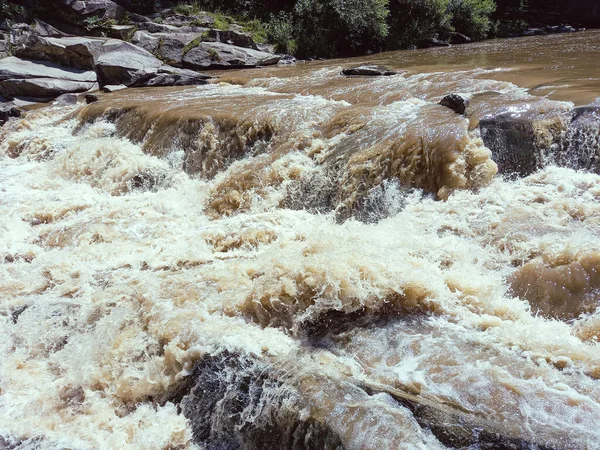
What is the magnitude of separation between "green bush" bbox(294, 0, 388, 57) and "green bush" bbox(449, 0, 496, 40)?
3909 mm

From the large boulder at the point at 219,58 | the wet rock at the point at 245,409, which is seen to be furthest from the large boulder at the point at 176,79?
the wet rock at the point at 245,409

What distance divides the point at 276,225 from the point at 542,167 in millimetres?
3019

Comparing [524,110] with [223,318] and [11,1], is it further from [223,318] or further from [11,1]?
[11,1]

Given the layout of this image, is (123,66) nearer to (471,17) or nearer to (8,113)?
(8,113)

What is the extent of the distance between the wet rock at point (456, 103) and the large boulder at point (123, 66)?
8.98 m

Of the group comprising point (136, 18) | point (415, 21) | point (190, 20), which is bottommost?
point (415, 21)

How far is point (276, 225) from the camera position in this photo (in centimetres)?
566

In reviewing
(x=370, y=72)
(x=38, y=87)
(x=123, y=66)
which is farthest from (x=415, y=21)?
(x=38, y=87)

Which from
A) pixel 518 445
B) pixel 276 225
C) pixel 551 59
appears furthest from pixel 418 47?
pixel 518 445

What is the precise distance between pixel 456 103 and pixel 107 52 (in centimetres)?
1114

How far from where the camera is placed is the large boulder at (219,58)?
50.6ft

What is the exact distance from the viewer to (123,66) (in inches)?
521

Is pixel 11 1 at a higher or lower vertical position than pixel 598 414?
higher

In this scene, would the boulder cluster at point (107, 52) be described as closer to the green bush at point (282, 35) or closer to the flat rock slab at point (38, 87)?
the flat rock slab at point (38, 87)
